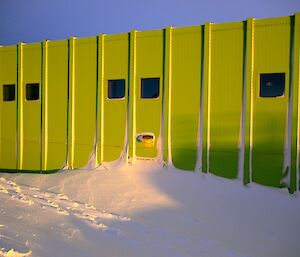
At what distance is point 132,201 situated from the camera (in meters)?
7.45

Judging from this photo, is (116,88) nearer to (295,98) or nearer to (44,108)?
(44,108)

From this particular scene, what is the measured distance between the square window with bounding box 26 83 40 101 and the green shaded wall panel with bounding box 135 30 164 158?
376cm

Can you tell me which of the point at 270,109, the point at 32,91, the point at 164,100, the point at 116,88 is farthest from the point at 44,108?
the point at 270,109

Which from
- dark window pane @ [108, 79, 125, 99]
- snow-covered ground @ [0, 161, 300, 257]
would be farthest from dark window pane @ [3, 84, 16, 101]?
dark window pane @ [108, 79, 125, 99]

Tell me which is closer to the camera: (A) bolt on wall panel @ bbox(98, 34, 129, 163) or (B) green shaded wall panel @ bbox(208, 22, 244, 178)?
(B) green shaded wall panel @ bbox(208, 22, 244, 178)

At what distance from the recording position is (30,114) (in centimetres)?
1055

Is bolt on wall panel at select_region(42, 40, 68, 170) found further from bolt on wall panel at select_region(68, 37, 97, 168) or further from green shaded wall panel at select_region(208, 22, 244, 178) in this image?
green shaded wall panel at select_region(208, 22, 244, 178)

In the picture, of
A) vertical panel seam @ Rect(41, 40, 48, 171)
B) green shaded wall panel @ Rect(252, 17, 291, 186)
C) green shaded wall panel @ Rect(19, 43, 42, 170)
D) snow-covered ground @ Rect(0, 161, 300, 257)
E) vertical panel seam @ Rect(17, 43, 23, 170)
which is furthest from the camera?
vertical panel seam @ Rect(17, 43, 23, 170)

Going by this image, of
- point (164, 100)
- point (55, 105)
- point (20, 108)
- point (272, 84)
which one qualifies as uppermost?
point (272, 84)

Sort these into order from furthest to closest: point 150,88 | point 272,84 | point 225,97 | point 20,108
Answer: point 20,108, point 150,88, point 225,97, point 272,84

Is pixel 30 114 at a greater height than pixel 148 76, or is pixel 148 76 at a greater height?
pixel 148 76

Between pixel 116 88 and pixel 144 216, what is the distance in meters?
4.35

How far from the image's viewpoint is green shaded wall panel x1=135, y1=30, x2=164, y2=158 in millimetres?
8867

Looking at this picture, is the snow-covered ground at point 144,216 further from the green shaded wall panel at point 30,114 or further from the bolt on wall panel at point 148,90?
the green shaded wall panel at point 30,114
